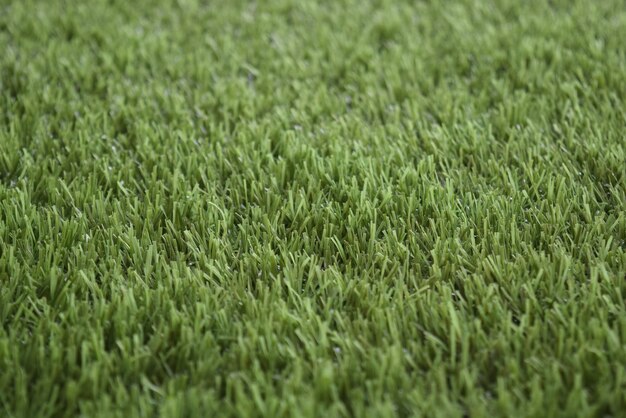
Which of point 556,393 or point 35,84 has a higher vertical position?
point 35,84

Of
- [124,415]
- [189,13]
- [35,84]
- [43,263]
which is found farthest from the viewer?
[189,13]

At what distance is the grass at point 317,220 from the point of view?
1351mm

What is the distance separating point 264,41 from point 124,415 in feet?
6.04

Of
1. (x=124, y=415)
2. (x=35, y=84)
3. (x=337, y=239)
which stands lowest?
(x=124, y=415)

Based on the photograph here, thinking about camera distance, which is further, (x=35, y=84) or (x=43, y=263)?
(x=35, y=84)

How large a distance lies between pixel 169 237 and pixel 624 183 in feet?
3.55

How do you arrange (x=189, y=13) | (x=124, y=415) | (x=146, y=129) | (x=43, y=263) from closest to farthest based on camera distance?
(x=124, y=415) → (x=43, y=263) → (x=146, y=129) → (x=189, y=13)

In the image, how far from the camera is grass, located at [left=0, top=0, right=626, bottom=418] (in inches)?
53.2

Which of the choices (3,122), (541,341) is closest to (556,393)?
(541,341)

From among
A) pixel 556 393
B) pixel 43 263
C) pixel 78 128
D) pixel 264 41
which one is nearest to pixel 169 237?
pixel 43 263

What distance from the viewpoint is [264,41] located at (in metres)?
2.86

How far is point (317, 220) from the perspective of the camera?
180 cm

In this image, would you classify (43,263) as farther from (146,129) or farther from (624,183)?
(624,183)

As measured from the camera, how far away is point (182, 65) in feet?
8.78
